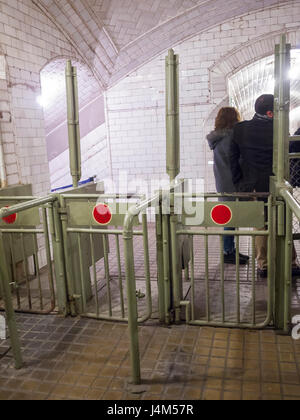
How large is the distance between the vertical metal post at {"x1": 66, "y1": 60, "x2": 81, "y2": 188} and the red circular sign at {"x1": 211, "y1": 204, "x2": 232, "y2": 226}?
5.01 feet

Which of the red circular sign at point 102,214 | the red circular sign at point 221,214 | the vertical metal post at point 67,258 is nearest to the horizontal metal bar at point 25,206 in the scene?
the vertical metal post at point 67,258

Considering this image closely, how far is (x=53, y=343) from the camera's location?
3301 mm

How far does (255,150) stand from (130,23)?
11.7 feet

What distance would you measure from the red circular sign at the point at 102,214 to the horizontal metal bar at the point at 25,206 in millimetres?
434

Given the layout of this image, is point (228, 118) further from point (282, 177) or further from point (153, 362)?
point (153, 362)

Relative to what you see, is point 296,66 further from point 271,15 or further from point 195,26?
point 195,26

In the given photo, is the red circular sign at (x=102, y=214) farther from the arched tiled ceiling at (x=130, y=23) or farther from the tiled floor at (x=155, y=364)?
the arched tiled ceiling at (x=130, y=23)

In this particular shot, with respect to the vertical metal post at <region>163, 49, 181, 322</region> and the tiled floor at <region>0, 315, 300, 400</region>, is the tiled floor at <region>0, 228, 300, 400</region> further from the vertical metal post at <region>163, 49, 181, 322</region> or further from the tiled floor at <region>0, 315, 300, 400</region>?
the vertical metal post at <region>163, 49, 181, 322</region>

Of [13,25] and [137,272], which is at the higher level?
A: [13,25]

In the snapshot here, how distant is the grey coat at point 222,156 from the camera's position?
451 cm

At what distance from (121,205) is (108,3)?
4066 millimetres

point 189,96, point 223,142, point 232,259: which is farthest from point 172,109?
point 189,96

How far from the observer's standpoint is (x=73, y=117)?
3.86m
